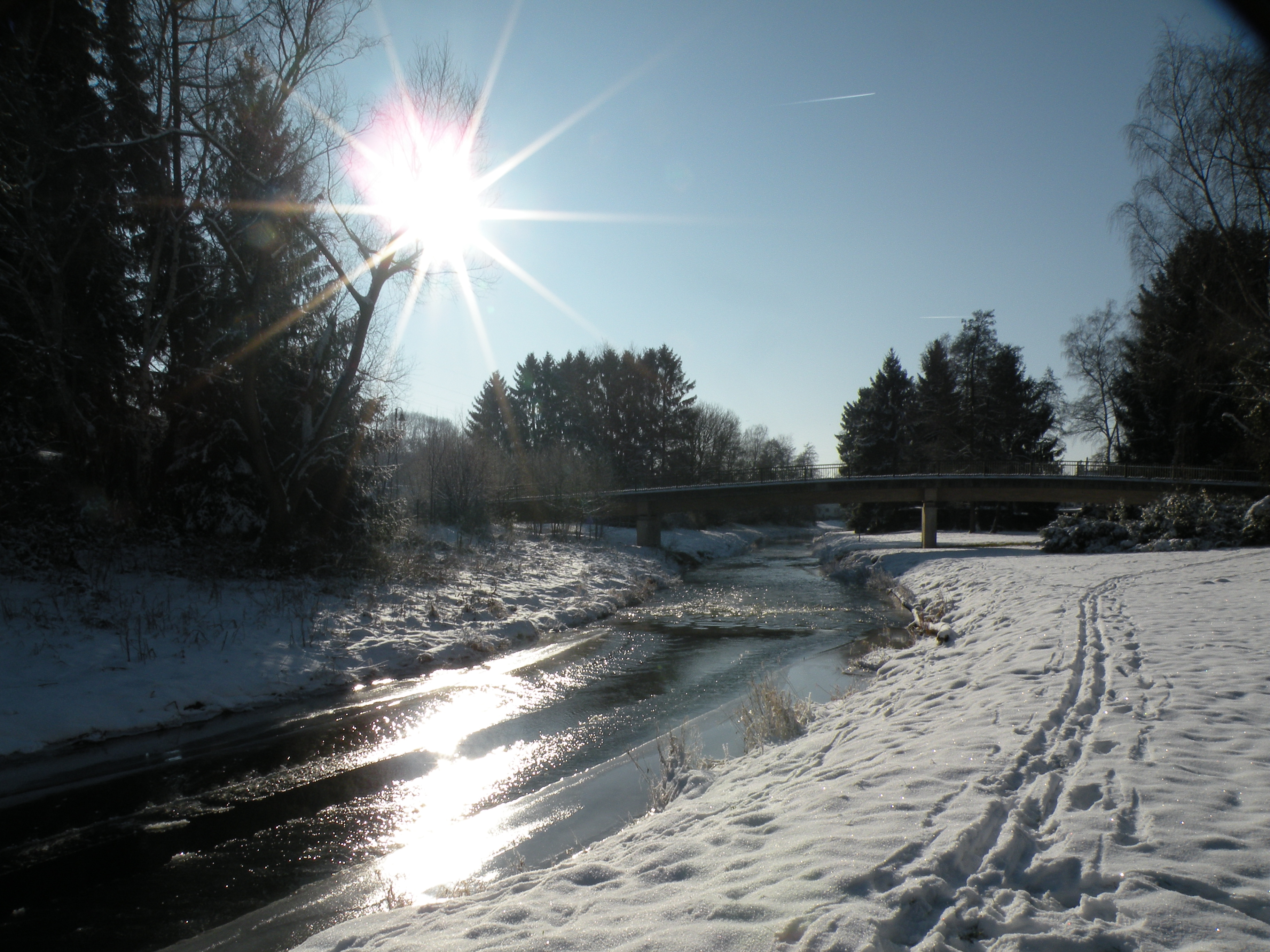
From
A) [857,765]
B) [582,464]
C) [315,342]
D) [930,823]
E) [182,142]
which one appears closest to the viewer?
[930,823]

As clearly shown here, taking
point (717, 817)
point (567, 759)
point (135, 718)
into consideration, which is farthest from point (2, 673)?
point (717, 817)

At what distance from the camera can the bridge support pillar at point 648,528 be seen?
124 ft

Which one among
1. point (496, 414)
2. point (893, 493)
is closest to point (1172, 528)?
point (893, 493)

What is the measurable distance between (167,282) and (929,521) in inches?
1308

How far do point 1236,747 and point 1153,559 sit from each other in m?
19.0

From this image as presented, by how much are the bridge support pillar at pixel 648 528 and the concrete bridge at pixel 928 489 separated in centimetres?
4

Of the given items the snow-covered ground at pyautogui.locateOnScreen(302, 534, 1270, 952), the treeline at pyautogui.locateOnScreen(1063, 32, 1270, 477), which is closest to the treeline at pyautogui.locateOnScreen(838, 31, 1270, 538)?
the treeline at pyautogui.locateOnScreen(1063, 32, 1270, 477)

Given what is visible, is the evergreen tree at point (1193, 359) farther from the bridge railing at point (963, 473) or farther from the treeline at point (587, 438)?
the treeline at point (587, 438)

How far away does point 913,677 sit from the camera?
31.6 feet

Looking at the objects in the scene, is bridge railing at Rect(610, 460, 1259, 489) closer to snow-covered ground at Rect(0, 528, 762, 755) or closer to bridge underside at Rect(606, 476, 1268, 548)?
bridge underside at Rect(606, 476, 1268, 548)

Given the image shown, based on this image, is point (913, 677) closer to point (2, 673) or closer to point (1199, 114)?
point (2, 673)

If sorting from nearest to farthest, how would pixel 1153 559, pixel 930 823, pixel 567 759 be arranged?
pixel 930 823 → pixel 567 759 → pixel 1153 559

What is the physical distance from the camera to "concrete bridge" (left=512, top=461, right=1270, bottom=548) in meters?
33.7

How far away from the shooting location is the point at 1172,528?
25.3m
